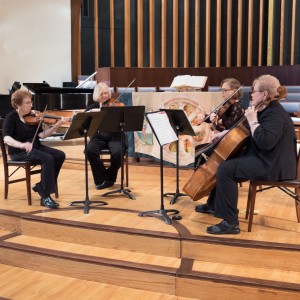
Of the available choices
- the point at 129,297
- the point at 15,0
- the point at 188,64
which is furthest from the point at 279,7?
the point at 129,297

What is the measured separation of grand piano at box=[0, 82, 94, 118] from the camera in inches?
275

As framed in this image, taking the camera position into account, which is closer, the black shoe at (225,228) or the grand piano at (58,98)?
the black shoe at (225,228)

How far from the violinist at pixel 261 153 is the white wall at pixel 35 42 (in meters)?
5.77

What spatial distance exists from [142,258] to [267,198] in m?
1.45

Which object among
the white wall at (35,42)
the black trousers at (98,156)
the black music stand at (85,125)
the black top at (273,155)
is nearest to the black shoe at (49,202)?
the black music stand at (85,125)

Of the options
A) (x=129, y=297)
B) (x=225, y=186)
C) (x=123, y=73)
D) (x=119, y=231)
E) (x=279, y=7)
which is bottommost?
(x=129, y=297)

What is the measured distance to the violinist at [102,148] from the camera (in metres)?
4.64

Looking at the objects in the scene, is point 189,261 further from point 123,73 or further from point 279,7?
point 279,7

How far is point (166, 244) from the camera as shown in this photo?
339 centimetres

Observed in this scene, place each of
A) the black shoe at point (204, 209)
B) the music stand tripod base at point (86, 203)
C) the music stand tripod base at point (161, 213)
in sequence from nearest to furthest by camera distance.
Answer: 1. the music stand tripod base at point (161, 213)
2. the black shoe at point (204, 209)
3. the music stand tripod base at point (86, 203)

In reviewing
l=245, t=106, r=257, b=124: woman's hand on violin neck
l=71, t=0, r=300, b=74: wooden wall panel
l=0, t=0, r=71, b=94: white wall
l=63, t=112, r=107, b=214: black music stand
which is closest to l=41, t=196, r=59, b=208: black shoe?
l=63, t=112, r=107, b=214: black music stand

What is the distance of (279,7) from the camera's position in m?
9.00

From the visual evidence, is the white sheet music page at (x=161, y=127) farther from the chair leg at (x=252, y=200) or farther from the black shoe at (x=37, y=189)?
the black shoe at (x=37, y=189)

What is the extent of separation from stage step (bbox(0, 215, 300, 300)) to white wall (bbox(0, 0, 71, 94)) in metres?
5.07
